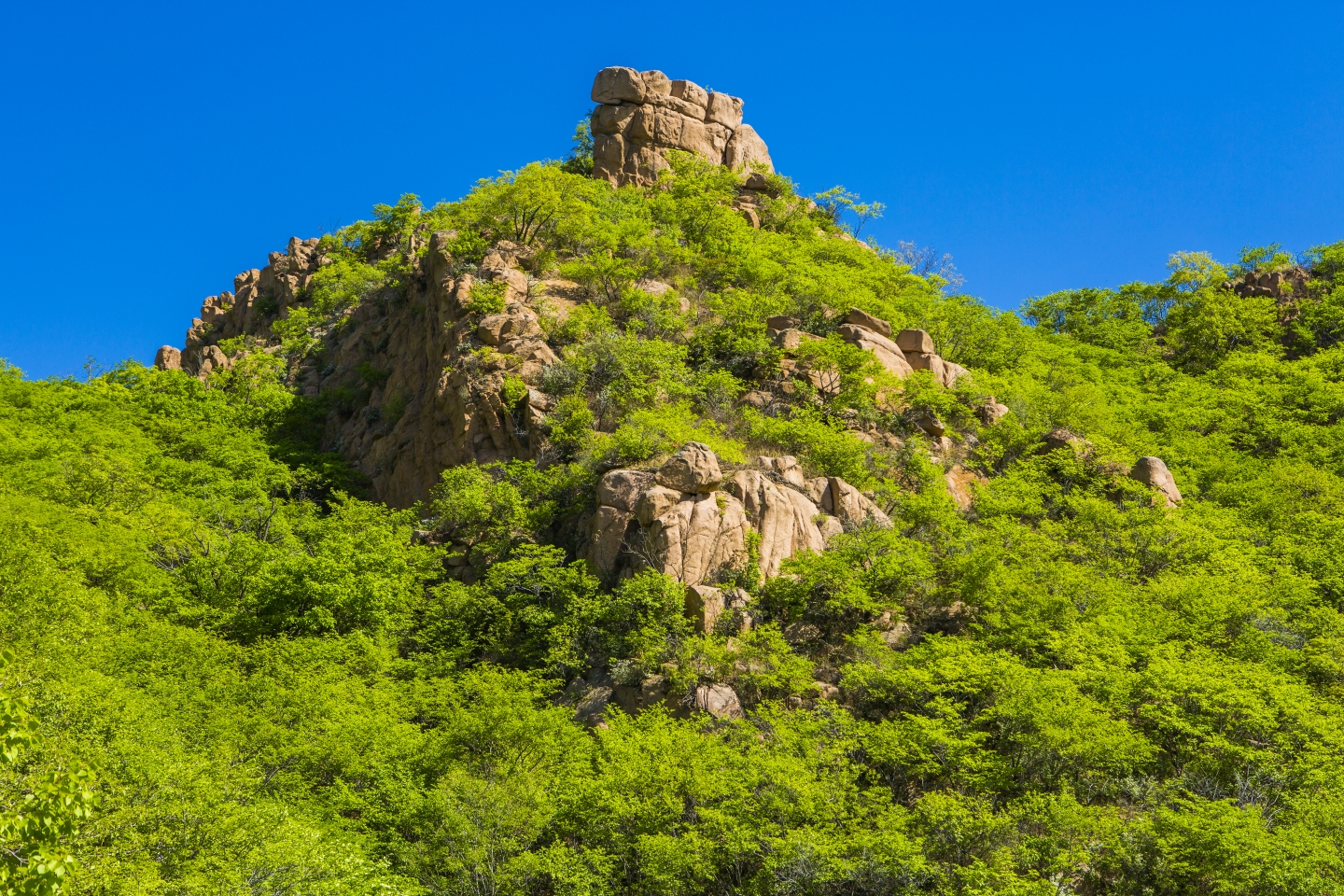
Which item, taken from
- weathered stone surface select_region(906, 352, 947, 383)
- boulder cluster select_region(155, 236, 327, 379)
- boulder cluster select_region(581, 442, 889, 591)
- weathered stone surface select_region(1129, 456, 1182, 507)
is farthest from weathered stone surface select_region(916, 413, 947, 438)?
boulder cluster select_region(155, 236, 327, 379)

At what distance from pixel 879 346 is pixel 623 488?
17.4m

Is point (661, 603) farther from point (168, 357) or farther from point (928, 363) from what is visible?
point (168, 357)

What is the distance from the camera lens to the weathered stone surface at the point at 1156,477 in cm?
4047

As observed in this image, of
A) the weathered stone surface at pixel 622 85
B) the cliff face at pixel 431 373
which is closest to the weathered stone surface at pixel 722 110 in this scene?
the weathered stone surface at pixel 622 85

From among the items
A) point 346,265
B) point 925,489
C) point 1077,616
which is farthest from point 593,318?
point 346,265

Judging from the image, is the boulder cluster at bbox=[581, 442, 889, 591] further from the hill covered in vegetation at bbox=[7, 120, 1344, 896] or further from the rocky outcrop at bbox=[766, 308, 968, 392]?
the rocky outcrop at bbox=[766, 308, 968, 392]

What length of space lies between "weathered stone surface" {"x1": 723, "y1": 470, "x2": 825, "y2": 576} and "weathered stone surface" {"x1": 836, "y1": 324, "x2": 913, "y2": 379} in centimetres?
1292

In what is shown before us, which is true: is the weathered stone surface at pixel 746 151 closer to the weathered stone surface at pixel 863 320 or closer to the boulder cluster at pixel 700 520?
the weathered stone surface at pixel 863 320

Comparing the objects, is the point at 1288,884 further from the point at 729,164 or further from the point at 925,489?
the point at 729,164

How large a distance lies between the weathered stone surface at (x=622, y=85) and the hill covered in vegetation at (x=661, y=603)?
Answer: 11.4 metres

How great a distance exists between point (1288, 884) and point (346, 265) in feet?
205

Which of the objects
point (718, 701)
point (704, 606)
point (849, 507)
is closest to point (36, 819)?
point (718, 701)

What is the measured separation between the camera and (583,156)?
223ft

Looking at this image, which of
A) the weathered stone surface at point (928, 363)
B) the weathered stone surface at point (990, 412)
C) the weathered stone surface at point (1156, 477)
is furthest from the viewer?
the weathered stone surface at point (928, 363)
